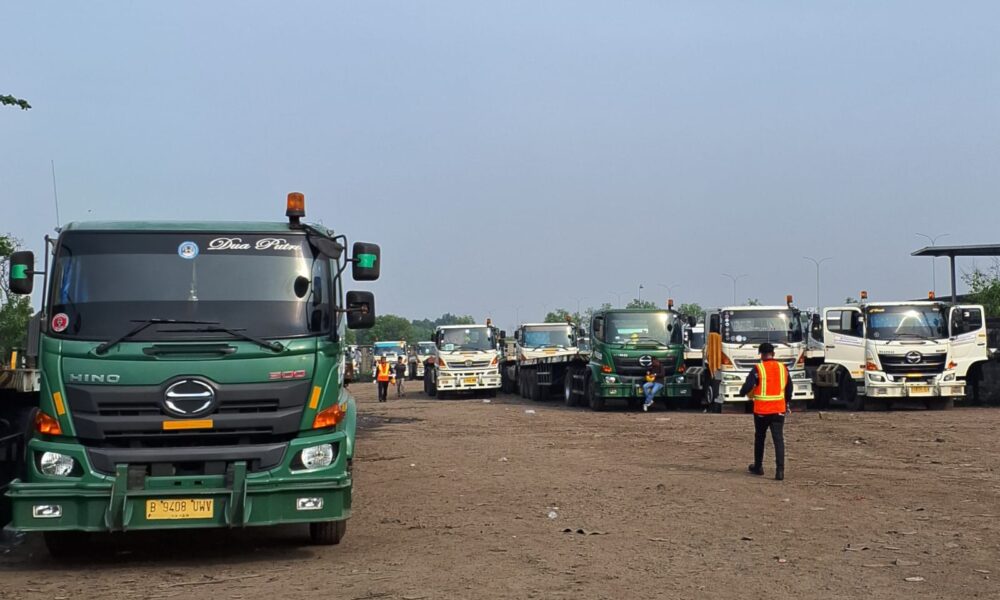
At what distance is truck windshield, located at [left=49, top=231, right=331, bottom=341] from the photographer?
28.3ft

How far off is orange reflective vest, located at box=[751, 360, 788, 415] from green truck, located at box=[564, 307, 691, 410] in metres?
14.4

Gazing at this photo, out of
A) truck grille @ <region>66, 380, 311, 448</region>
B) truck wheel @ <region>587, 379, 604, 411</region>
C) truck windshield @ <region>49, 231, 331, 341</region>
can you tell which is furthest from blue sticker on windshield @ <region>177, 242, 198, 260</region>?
truck wheel @ <region>587, 379, 604, 411</region>

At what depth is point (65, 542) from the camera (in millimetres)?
9016

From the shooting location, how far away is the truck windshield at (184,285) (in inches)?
340

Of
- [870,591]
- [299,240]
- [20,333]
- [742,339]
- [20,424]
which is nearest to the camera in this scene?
[870,591]

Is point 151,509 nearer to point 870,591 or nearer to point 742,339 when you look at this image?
point 870,591

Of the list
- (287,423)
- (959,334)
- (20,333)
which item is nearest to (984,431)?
(959,334)

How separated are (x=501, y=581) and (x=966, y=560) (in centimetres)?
344

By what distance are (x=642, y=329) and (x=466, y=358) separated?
986 cm

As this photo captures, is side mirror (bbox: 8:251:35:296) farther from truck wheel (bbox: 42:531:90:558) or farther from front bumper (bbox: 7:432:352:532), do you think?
truck wheel (bbox: 42:531:90:558)

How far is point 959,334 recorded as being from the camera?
26.8 m

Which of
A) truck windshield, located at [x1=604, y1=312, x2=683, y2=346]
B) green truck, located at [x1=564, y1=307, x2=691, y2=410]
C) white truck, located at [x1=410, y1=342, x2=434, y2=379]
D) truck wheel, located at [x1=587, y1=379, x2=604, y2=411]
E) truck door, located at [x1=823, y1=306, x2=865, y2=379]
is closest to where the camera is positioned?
truck door, located at [x1=823, y1=306, x2=865, y2=379]

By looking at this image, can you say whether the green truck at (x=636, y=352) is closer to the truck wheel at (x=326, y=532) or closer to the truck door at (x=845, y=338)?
the truck door at (x=845, y=338)

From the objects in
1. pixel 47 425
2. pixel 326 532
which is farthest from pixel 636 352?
pixel 47 425
